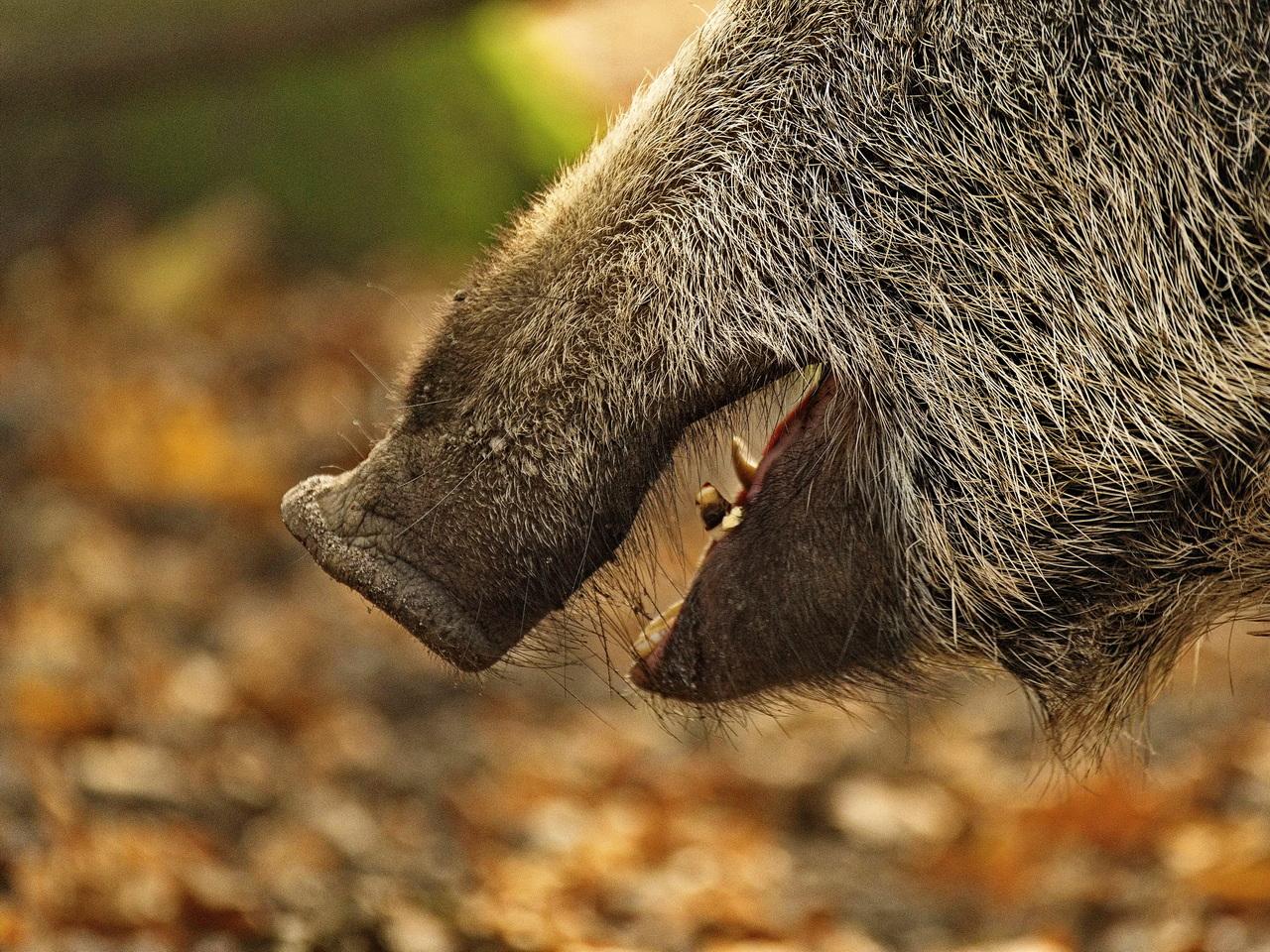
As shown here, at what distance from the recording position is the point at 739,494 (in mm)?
2404

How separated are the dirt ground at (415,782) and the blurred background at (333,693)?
12mm

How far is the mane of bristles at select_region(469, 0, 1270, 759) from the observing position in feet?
7.17

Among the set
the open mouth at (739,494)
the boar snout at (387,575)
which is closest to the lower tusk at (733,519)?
the open mouth at (739,494)

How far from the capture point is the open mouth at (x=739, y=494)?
7.78 feet

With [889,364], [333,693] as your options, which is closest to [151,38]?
[333,693]

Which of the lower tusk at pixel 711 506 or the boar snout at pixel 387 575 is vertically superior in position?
the boar snout at pixel 387 575

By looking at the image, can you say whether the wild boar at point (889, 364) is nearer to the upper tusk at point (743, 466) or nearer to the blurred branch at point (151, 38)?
the upper tusk at point (743, 466)

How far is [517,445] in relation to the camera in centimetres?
230

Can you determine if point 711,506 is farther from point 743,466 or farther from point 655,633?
point 655,633

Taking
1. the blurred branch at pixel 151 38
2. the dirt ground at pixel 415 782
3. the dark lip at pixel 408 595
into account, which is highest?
the blurred branch at pixel 151 38

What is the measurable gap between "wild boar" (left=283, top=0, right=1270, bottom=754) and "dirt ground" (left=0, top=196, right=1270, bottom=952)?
0.91ft

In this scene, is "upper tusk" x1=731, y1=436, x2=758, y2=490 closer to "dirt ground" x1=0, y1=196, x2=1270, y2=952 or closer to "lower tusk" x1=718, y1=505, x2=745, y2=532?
"lower tusk" x1=718, y1=505, x2=745, y2=532

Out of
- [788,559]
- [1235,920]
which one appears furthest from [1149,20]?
[1235,920]

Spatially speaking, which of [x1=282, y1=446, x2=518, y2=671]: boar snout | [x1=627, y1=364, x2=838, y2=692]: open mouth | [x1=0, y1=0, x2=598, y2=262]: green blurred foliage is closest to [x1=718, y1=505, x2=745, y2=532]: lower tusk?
[x1=627, y1=364, x2=838, y2=692]: open mouth
